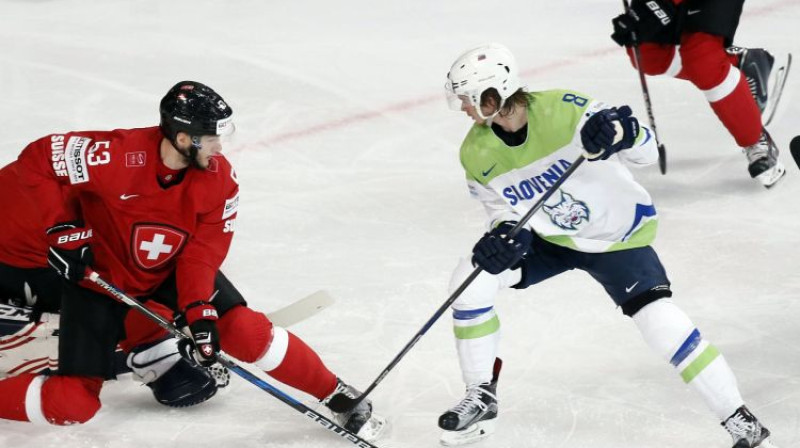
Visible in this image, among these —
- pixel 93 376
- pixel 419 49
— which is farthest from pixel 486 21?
pixel 93 376

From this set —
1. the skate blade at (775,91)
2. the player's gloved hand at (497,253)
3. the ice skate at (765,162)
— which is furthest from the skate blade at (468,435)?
the skate blade at (775,91)

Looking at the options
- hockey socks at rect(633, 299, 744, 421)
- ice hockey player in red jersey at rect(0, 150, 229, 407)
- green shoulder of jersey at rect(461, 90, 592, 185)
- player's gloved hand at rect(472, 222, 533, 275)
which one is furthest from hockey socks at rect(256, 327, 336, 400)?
hockey socks at rect(633, 299, 744, 421)

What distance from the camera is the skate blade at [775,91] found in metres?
5.29

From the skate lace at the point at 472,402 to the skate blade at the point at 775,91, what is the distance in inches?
Answer: 102

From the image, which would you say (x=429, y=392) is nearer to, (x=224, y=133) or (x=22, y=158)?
(x=224, y=133)

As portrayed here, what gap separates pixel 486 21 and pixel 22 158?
3553mm

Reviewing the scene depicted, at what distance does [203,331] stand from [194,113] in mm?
517

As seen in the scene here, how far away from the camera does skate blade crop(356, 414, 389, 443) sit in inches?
126

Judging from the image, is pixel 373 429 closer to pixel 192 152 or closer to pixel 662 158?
pixel 192 152

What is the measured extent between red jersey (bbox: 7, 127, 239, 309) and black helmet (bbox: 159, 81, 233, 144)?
123mm

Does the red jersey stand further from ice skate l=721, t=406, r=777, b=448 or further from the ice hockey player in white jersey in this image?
ice skate l=721, t=406, r=777, b=448

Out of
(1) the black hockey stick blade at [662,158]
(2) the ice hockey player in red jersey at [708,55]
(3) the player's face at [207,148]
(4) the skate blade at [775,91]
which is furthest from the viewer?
(4) the skate blade at [775,91]

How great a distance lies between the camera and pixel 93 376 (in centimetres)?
314

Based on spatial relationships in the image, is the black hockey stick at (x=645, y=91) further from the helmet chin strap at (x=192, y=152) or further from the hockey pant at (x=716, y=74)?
the helmet chin strap at (x=192, y=152)
